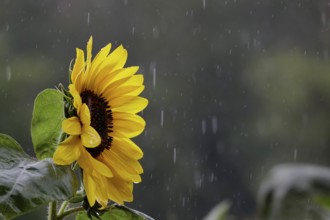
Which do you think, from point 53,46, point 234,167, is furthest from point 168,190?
point 53,46

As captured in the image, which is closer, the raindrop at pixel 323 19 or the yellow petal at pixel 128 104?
the yellow petal at pixel 128 104

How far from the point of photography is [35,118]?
0.58 m

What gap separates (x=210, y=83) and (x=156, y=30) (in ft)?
3.34

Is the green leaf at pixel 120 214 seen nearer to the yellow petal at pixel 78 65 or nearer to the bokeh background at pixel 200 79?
the yellow petal at pixel 78 65

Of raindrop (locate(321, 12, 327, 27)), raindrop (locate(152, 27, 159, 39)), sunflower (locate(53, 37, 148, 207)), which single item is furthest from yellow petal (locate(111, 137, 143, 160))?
raindrop (locate(321, 12, 327, 27))

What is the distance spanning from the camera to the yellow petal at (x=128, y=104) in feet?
2.16

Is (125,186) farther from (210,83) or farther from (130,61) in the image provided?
(210,83)

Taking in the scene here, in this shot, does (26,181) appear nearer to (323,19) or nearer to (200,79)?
(200,79)

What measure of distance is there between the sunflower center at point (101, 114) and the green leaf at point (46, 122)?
0.05 metres

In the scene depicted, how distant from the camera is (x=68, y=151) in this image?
55cm

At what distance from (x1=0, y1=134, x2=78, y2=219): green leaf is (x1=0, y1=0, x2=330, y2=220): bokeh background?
8913 millimetres

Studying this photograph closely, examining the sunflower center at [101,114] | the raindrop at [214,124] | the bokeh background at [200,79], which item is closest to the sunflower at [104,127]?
the sunflower center at [101,114]

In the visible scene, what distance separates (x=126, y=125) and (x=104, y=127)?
0.02 metres

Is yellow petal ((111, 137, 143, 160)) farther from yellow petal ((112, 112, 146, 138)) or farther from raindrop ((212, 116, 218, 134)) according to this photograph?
raindrop ((212, 116, 218, 134))
